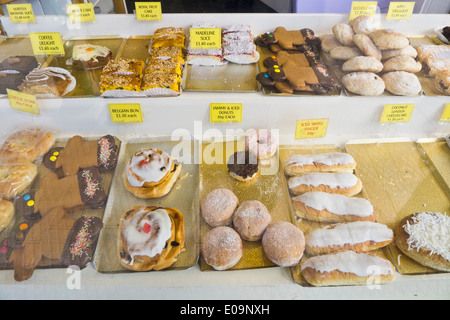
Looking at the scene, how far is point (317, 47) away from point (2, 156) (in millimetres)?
2073

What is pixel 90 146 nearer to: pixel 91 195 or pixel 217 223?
pixel 91 195

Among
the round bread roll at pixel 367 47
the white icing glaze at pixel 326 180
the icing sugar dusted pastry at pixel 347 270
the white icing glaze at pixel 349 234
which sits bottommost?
the icing sugar dusted pastry at pixel 347 270

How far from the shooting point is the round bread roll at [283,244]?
1.36 metres

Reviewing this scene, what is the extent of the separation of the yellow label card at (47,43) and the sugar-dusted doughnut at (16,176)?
0.74 meters

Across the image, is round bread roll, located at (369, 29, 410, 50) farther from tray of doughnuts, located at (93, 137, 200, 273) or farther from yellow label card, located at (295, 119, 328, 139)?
tray of doughnuts, located at (93, 137, 200, 273)

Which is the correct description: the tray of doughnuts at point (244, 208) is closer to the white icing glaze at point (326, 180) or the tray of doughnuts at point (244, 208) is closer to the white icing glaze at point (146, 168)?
the white icing glaze at point (326, 180)

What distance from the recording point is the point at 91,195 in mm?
1575

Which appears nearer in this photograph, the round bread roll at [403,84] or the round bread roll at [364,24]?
the round bread roll at [403,84]

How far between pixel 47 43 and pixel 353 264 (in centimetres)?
211

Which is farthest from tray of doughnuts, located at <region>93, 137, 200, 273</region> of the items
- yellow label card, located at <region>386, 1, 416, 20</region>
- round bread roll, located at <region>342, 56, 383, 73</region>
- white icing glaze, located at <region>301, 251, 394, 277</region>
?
yellow label card, located at <region>386, 1, 416, 20</region>

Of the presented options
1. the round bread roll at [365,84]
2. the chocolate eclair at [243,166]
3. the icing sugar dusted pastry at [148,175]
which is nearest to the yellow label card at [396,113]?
the round bread roll at [365,84]

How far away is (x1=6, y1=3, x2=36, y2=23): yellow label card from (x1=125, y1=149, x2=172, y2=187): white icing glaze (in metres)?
1.42

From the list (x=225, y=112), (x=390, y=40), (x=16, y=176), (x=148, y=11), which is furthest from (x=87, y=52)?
(x=390, y=40)
